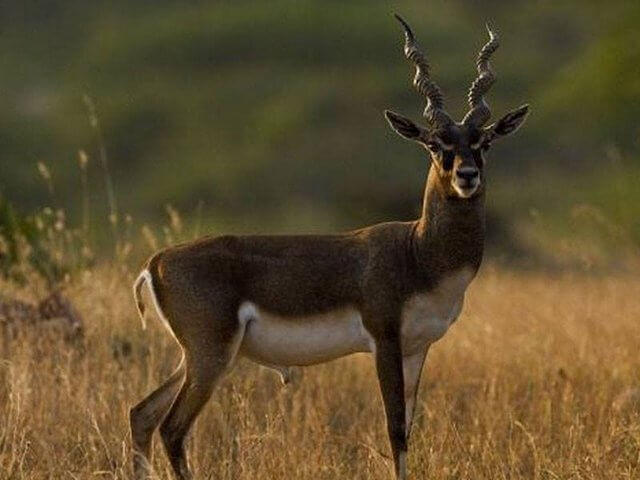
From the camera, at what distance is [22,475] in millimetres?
7988

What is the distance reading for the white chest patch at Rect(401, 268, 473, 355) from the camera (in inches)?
328

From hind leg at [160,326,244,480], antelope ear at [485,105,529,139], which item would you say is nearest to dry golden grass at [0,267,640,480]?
hind leg at [160,326,244,480]

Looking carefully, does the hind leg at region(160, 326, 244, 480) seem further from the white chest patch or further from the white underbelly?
the white chest patch

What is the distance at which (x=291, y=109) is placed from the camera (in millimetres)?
39438

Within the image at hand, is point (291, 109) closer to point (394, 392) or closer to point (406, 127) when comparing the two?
point (406, 127)

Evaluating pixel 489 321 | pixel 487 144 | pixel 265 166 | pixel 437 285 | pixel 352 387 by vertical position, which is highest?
pixel 487 144

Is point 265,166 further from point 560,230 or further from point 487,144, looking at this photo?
point 487,144

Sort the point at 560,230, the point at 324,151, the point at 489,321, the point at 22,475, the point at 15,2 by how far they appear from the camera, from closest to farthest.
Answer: the point at 22,475
the point at 489,321
the point at 560,230
the point at 324,151
the point at 15,2

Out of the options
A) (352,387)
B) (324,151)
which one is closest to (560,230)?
(324,151)

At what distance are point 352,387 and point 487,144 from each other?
2.96 m

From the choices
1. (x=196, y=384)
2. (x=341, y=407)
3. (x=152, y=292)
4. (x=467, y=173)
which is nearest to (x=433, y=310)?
(x=467, y=173)

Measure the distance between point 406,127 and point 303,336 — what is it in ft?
3.71

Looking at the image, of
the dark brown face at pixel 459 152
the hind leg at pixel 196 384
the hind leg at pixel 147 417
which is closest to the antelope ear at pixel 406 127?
the dark brown face at pixel 459 152

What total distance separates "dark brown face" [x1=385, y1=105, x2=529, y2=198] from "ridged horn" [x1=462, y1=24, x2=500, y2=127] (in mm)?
58
